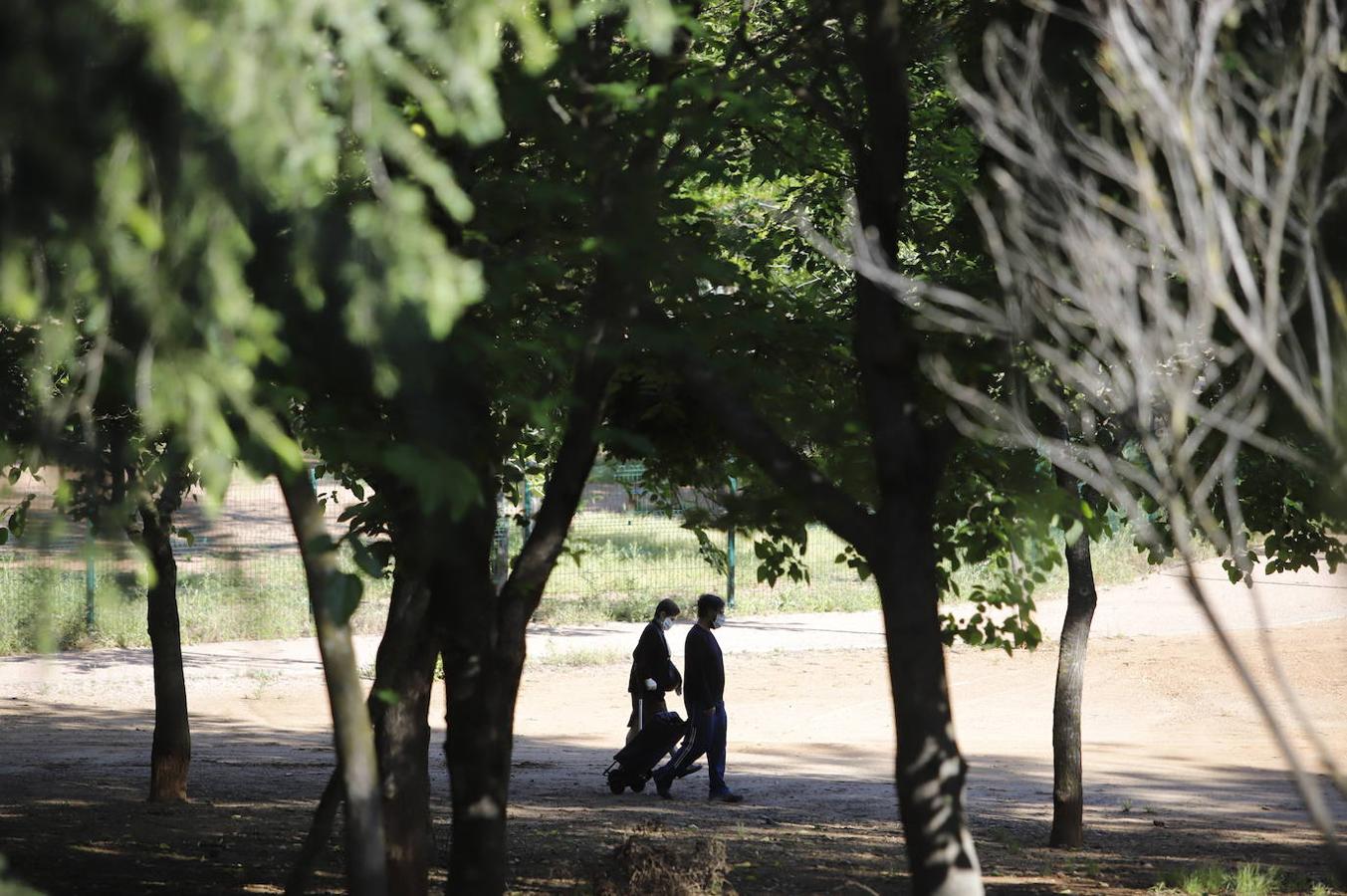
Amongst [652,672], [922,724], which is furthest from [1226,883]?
[652,672]

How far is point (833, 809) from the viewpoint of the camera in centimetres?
1138

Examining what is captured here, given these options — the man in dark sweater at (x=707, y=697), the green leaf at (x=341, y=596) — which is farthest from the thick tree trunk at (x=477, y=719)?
the man in dark sweater at (x=707, y=697)

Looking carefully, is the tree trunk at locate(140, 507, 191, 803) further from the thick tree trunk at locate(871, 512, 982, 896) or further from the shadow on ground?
the thick tree trunk at locate(871, 512, 982, 896)

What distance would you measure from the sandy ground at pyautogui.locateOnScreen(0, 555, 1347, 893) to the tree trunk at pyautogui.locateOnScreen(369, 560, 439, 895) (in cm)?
164

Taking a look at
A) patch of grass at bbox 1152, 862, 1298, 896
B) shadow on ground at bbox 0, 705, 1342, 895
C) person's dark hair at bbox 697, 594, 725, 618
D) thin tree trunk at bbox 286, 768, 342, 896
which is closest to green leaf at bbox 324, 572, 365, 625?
A: thin tree trunk at bbox 286, 768, 342, 896

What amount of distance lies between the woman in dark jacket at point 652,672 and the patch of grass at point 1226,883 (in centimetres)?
485

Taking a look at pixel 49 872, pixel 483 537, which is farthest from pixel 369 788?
pixel 49 872

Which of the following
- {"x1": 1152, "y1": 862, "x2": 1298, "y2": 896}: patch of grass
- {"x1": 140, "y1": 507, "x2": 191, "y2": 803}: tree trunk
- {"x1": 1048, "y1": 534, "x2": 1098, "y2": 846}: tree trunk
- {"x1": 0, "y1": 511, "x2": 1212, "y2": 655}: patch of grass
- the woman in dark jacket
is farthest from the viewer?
{"x1": 0, "y1": 511, "x2": 1212, "y2": 655}: patch of grass

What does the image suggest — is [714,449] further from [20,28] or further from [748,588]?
[748,588]

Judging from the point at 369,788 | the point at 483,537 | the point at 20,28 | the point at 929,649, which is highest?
the point at 20,28

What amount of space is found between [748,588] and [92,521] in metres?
21.9

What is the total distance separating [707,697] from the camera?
11.6 m

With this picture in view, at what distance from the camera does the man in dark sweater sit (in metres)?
11.6

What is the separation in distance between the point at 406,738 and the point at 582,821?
4116 millimetres
